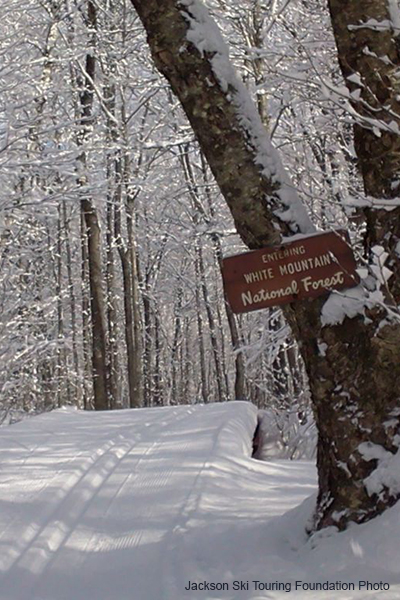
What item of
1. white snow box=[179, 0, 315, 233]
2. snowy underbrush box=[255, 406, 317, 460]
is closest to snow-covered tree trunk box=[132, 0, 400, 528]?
white snow box=[179, 0, 315, 233]

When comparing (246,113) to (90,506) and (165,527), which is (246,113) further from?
(90,506)

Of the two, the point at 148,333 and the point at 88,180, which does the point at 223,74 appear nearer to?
the point at 88,180

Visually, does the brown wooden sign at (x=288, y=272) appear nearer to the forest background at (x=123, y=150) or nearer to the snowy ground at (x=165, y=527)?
the forest background at (x=123, y=150)

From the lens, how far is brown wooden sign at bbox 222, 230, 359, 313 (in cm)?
416

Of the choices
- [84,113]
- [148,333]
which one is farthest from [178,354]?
[84,113]

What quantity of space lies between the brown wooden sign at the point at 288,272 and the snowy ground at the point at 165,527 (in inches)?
48.7

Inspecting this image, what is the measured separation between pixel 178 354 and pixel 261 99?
26959 millimetres

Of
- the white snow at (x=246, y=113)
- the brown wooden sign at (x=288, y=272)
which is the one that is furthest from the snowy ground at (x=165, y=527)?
the white snow at (x=246, y=113)

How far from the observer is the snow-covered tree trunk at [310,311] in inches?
161

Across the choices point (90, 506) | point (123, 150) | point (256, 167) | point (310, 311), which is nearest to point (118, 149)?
point (123, 150)

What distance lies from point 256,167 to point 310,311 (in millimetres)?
868

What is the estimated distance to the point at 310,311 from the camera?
433 centimetres

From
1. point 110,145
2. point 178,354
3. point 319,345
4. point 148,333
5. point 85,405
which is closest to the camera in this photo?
point 319,345

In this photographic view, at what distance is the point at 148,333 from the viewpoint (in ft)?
101
